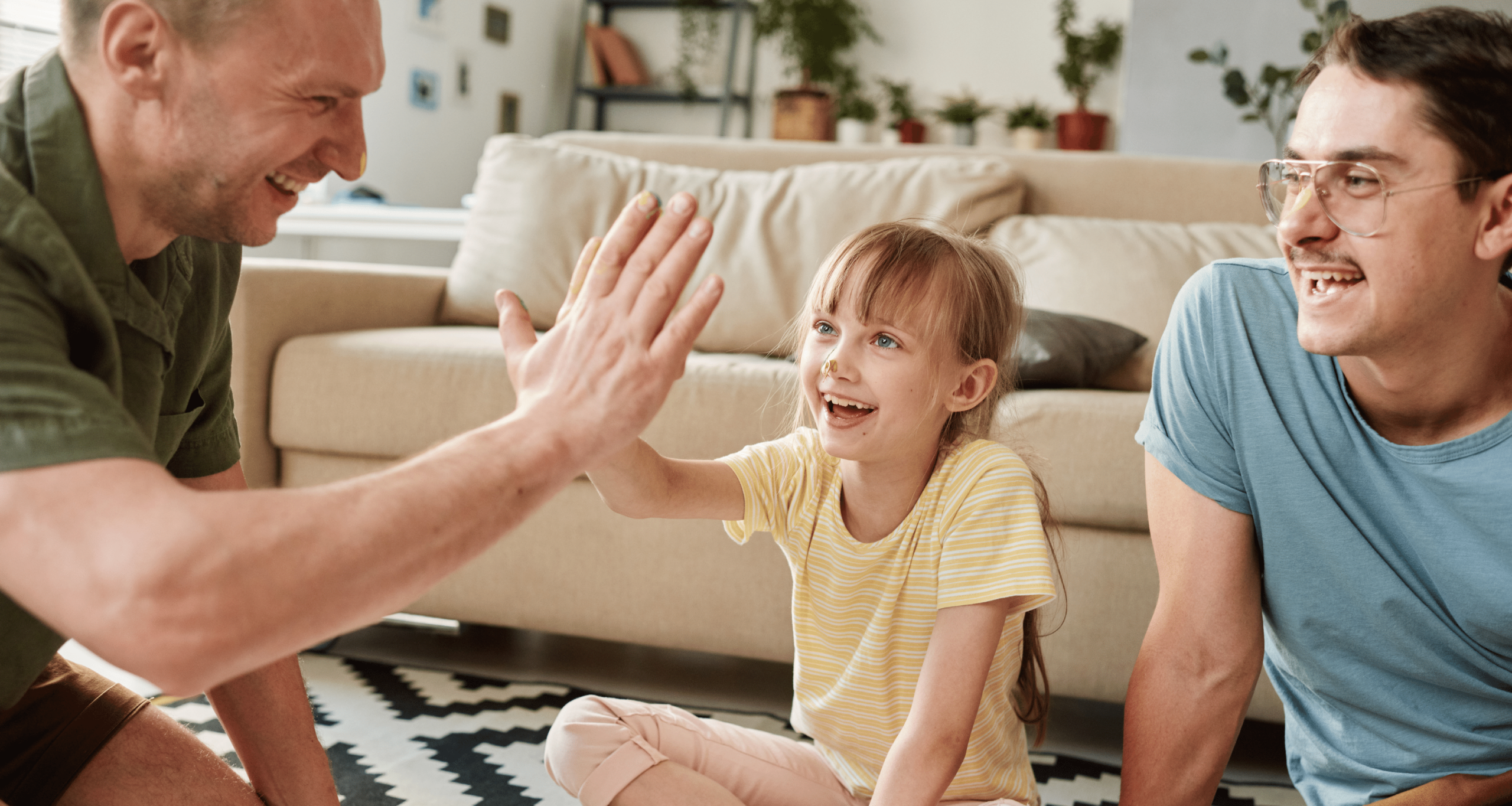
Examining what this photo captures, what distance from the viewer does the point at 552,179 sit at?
8.56ft

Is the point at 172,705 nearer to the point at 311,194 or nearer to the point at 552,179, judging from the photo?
the point at 552,179

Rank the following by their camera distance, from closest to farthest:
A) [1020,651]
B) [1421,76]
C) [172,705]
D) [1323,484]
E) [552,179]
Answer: [1421,76]
[1323,484]
[1020,651]
[172,705]
[552,179]

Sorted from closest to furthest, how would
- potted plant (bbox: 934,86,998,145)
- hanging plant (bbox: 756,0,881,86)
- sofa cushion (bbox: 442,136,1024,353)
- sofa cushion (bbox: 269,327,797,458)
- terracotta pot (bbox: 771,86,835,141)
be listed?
sofa cushion (bbox: 269,327,797,458)
sofa cushion (bbox: 442,136,1024,353)
potted plant (bbox: 934,86,998,145)
terracotta pot (bbox: 771,86,835,141)
hanging plant (bbox: 756,0,881,86)

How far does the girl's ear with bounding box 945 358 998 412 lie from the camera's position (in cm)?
119

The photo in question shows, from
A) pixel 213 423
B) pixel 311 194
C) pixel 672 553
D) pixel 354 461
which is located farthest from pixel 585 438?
pixel 311 194

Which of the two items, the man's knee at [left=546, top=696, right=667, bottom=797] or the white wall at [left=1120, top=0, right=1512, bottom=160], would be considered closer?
the man's knee at [left=546, top=696, right=667, bottom=797]

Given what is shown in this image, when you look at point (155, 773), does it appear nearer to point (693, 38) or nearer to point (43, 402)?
point (43, 402)

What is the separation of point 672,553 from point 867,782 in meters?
0.71

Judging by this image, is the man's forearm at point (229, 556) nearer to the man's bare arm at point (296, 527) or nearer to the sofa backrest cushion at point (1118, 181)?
the man's bare arm at point (296, 527)

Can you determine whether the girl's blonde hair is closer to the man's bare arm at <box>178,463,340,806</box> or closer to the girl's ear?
the girl's ear

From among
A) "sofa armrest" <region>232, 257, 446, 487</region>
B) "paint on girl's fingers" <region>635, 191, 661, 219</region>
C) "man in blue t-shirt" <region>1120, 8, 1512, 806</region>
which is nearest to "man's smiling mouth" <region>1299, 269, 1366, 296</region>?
"man in blue t-shirt" <region>1120, 8, 1512, 806</region>

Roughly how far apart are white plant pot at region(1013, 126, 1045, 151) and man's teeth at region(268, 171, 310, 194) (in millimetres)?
4791

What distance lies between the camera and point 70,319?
73 centimetres

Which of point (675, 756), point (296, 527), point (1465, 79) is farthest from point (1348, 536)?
point (296, 527)
